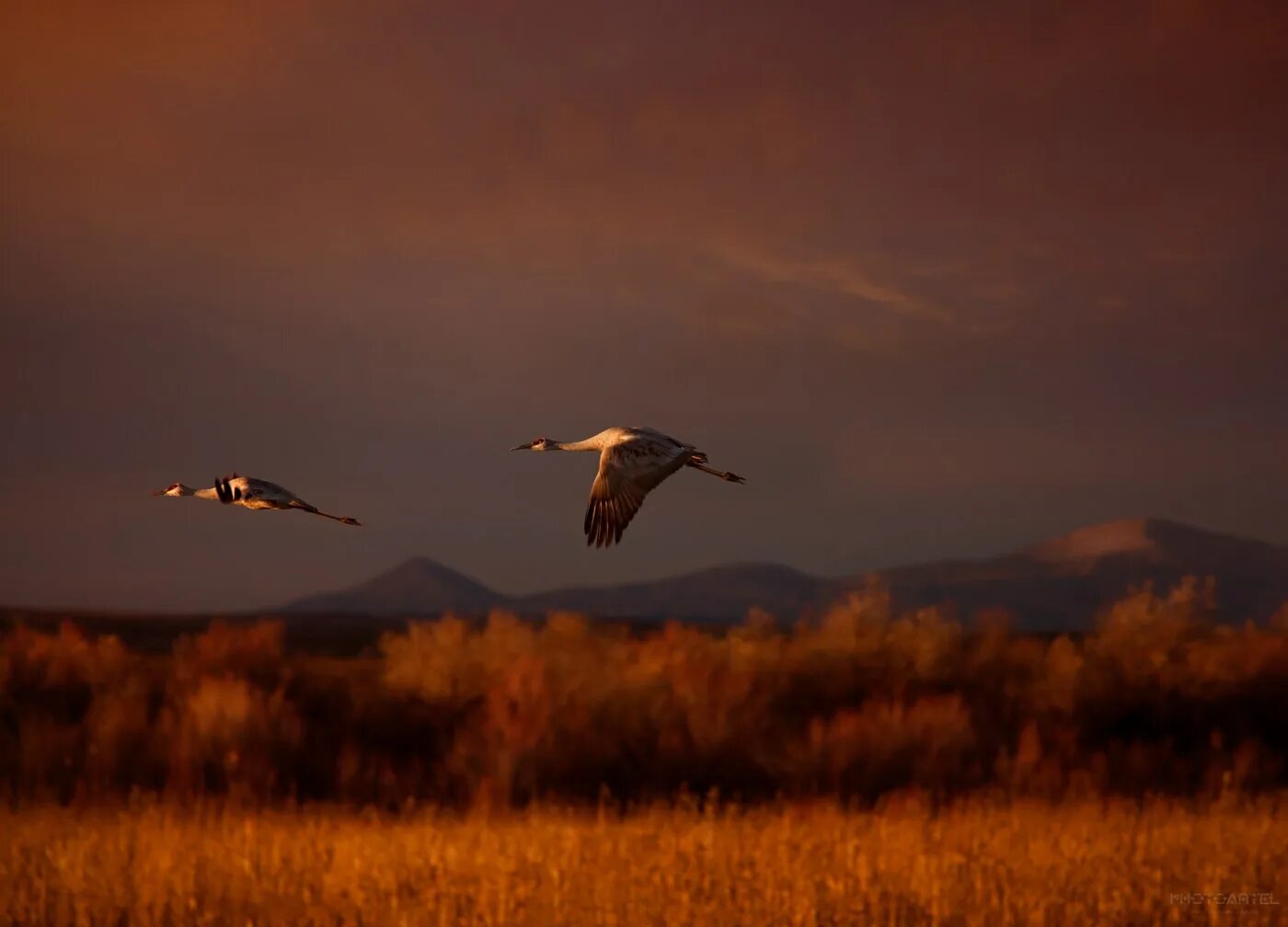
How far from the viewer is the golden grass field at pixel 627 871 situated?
1146cm

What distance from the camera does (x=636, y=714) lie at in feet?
59.7

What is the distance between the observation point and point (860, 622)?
837 inches

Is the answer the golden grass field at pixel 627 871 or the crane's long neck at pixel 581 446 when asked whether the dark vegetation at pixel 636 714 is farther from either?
the crane's long neck at pixel 581 446

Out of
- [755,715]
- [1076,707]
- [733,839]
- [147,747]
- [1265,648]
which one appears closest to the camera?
[733,839]

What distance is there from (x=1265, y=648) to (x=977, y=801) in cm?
718

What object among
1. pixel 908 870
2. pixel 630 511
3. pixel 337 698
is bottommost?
pixel 908 870

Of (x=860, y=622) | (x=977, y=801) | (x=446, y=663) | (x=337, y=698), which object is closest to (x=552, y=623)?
(x=446, y=663)

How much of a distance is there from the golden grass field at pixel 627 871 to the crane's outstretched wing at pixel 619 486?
3611 mm

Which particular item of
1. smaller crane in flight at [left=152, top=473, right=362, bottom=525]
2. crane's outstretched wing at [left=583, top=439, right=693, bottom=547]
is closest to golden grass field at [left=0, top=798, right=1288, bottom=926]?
crane's outstretched wing at [left=583, top=439, right=693, bottom=547]

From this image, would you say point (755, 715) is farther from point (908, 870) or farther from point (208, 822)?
point (208, 822)

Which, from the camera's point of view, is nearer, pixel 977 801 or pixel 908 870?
pixel 908 870

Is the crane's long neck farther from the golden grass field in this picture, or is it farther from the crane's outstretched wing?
the golden grass field

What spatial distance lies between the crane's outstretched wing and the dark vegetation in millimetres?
8442

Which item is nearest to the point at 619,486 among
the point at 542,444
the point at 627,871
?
the point at 542,444
